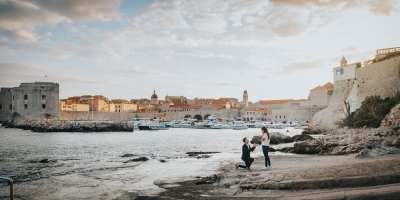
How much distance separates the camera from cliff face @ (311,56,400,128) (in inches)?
→ 1220

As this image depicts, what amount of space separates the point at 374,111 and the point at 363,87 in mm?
10151

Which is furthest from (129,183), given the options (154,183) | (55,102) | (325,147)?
(55,102)

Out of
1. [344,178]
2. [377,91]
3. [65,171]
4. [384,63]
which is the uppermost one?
[384,63]

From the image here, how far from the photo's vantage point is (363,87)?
121ft

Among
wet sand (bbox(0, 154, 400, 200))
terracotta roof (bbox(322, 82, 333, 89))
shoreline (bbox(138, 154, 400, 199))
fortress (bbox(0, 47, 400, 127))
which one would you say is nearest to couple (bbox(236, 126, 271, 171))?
wet sand (bbox(0, 154, 400, 200))

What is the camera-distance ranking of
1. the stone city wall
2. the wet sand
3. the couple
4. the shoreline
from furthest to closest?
the stone city wall → the couple → the wet sand → the shoreline

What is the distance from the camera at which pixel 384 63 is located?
107ft

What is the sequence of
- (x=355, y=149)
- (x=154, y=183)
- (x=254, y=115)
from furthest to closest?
(x=254, y=115), (x=355, y=149), (x=154, y=183)

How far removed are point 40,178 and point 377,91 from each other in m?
34.4

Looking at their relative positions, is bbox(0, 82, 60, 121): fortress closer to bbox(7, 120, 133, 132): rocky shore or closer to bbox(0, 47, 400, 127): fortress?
bbox(0, 47, 400, 127): fortress

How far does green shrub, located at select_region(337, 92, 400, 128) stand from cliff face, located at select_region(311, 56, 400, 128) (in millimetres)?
3143

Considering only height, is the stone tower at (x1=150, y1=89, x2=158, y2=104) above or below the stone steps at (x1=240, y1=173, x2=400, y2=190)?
above

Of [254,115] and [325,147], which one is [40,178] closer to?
[325,147]

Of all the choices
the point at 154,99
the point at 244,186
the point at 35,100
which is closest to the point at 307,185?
the point at 244,186
